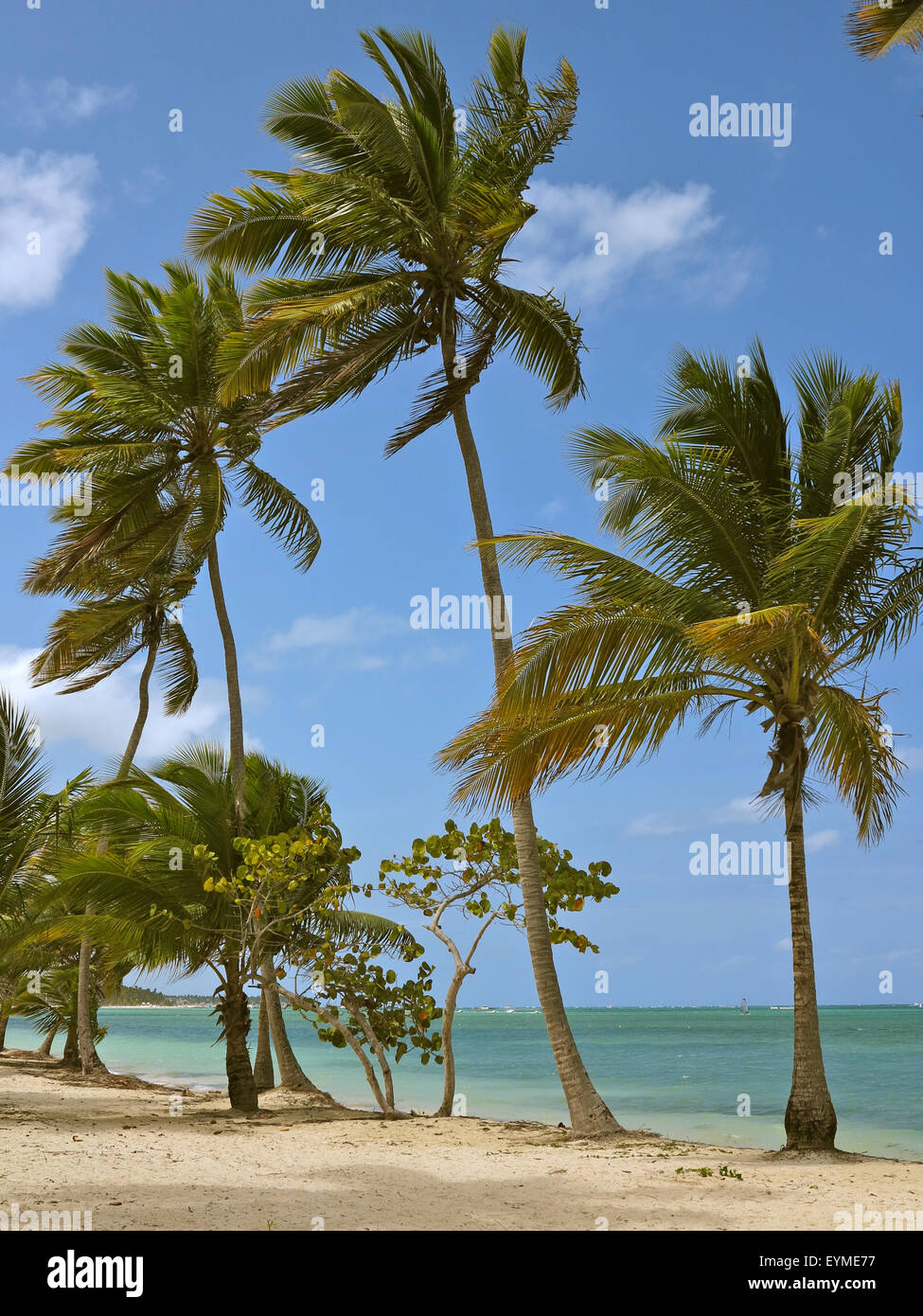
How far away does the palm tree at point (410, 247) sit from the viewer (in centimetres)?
1144

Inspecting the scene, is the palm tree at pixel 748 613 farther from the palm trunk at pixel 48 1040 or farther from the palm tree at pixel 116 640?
the palm trunk at pixel 48 1040

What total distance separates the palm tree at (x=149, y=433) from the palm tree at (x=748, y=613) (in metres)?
5.62

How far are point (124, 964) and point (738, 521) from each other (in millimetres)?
13772

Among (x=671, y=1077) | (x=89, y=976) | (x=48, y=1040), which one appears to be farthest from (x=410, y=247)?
(x=671, y=1077)

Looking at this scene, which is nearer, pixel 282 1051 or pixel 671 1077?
pixel 282 1051

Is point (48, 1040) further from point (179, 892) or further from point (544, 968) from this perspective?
point (544, 968)

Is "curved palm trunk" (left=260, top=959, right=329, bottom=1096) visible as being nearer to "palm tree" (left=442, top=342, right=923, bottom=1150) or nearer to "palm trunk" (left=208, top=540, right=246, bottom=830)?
"palm trunk" (left=208, top=540, right=246, bottom=830)

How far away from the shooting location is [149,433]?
14984mm

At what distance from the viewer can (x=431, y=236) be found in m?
11.9

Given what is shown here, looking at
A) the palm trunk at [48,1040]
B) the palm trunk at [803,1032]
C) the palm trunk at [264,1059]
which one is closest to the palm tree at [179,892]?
the palm trunk at [264,1059]

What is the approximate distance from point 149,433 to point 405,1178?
10.5 m

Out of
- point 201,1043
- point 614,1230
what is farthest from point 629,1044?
point 614,1230

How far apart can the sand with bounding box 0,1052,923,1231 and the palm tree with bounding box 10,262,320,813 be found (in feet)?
15.5
